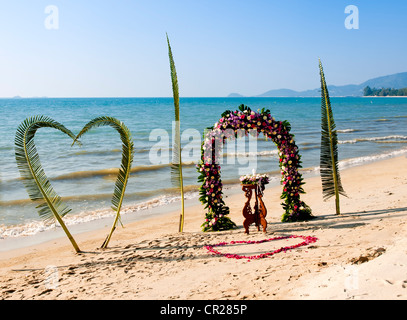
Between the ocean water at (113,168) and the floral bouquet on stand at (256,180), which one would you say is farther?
the ocean water at (113,168)

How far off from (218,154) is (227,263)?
10.2ft

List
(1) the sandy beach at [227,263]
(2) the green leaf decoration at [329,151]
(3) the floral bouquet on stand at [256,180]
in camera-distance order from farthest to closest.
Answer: (2) the green leaf decoration at [329,151] < (3) the floral bouquet on stand at [256,180] < (1) the sandy beach at [227,263]

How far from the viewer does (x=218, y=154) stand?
8.77 m

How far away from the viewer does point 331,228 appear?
790 cm

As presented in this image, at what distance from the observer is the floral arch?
8.70 meters

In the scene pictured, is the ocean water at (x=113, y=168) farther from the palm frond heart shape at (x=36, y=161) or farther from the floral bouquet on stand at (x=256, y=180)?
the floral bouquet on stand at (x=256, y=180)

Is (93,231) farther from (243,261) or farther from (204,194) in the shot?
(243,261)

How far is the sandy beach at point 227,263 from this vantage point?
459 cm

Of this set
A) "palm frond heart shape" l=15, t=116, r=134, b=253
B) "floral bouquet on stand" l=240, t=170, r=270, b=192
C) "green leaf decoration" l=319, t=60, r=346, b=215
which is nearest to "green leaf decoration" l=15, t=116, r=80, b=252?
"palm frond heart shape" l=15, t=116, r=134, b=253

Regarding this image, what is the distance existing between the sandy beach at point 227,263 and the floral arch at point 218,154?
0.45 m

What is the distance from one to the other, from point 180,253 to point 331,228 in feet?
10.8

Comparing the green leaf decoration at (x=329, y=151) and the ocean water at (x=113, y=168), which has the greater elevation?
the green leaf decoration at (x=329, y=151)

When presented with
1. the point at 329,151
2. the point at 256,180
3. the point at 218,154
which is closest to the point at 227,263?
the point at 256,180

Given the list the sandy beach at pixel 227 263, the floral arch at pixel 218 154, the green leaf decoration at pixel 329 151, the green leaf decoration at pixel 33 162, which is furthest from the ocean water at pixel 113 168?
the green leaf decoration at pixel 329 151
